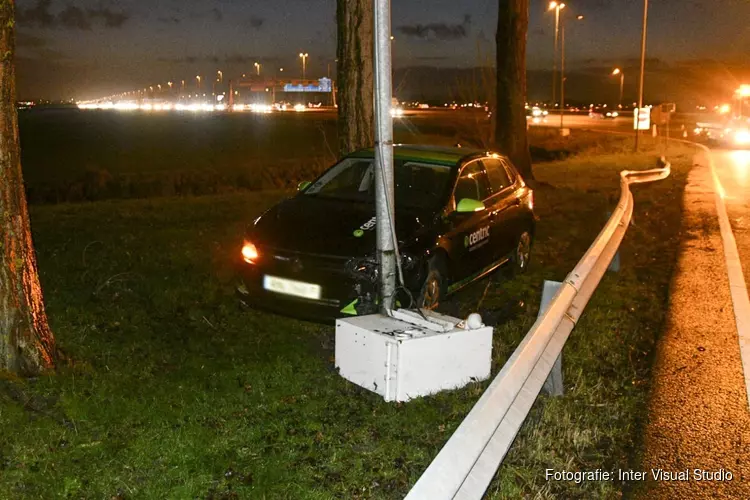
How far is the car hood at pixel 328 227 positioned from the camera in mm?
6508

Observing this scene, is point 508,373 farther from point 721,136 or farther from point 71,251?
point 721,136

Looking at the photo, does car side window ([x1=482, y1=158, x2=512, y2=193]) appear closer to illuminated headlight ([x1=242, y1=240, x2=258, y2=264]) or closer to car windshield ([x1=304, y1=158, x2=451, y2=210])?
car windshield ([x1=304, y1=158, x2=451, y2=210])

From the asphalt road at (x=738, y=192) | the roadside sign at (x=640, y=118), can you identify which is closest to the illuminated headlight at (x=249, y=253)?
the asphalt road at (x=738, y=192)

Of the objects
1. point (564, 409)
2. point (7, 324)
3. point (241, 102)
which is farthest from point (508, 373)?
point (241, 102)

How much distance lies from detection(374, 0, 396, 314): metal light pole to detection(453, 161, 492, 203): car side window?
2.13m

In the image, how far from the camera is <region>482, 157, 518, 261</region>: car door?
8.28 metres

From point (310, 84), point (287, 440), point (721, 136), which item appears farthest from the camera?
point (310, 84)

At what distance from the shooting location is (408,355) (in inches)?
190

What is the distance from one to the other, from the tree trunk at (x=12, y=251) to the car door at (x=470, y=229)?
362 centimetres

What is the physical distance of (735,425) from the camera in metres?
4.77

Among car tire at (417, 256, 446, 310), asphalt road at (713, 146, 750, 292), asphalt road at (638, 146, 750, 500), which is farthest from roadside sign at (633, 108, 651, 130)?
car tire at (417, 256, 446, 310)

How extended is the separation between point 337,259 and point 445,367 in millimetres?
1642

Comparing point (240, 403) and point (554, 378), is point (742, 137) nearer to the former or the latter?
point (554, 378)

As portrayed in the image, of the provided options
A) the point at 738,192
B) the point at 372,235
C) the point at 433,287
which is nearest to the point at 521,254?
the point at 433,287
